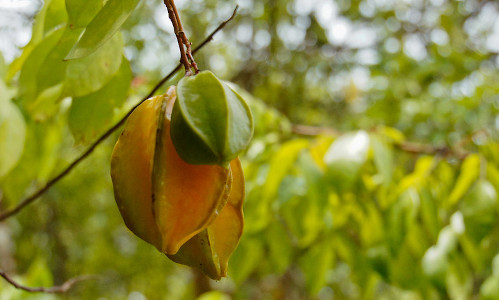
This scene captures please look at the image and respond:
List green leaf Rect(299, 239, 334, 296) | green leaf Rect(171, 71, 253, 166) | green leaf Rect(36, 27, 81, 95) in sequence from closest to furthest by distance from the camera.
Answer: green leaf Rect(171, 71, 253, 166)
green leaf Rect(36, 27, 81, 95)
green leaf Rect(299, 239, 334, 296)

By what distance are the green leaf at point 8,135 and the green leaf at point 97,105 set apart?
0.28 feet

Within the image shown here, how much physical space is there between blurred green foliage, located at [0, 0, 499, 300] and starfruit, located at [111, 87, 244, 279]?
0.10 m

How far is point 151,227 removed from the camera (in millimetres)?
527

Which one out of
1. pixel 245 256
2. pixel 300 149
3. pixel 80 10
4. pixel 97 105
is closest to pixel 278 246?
pixel 245 256

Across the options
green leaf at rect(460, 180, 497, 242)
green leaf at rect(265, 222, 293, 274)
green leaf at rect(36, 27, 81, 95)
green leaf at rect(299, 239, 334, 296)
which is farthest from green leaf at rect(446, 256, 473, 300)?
green leaf at rect(36, 27, 81, 95)

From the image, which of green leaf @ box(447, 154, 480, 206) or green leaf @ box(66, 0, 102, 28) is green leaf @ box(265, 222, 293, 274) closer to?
green leaf @ box(447, 154, 480, 206)

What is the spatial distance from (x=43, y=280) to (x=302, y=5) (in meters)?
2.90

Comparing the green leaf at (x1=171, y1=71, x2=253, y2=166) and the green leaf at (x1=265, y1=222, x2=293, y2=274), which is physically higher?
the green leaf at (x1=171, y1=71, x2=253, y2=166)

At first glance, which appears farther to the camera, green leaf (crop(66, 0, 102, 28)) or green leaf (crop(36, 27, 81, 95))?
green leaf (crop(36, 27, 81, 95))

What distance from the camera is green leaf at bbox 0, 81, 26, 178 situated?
788mm

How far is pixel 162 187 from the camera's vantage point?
508mm

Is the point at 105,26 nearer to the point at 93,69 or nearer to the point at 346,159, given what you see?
the point at 93,69

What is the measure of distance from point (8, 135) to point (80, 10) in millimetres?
295

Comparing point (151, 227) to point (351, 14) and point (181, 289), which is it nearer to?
point (351, 14)
